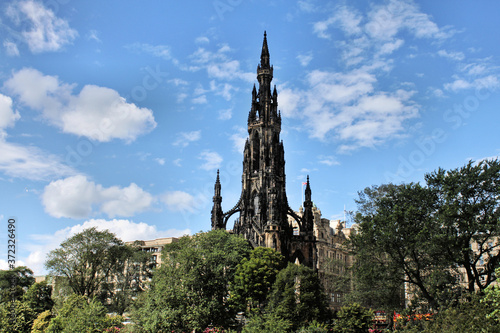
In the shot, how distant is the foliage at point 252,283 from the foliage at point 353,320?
40.2ft

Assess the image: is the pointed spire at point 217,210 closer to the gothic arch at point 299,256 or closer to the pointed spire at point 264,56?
the gothic arch at point 299,256

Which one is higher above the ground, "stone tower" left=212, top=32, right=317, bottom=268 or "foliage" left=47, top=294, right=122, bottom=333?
"stone tower" left=212, top=32, right=317, bottom=268

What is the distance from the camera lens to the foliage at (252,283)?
60062mm

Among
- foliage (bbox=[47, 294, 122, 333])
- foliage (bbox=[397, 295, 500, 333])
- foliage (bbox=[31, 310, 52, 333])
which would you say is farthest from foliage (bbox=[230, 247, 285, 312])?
foliage (bbox=[31, 310, 52, 333])

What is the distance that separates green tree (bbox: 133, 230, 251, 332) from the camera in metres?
52.6

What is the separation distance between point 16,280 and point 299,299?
61898 millimetres

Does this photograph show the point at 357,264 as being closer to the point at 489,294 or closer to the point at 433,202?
the point at 433,202

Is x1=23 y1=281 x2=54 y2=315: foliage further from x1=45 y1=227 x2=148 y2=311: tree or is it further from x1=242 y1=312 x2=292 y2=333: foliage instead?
x1=242 y1=312 x2=292 y2=333: foliage

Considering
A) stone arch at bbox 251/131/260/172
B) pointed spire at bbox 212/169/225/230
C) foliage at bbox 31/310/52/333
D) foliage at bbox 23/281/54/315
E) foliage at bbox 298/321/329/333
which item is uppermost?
stone arch at bbox 251/131/260/172

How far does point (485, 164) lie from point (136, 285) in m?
71.5

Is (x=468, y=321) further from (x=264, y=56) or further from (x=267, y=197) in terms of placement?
(x=264, y=56)

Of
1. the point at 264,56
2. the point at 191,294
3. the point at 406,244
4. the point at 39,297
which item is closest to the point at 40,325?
the point at 191,294

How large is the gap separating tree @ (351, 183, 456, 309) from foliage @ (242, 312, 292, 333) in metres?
9.84

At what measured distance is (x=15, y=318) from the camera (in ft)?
212
